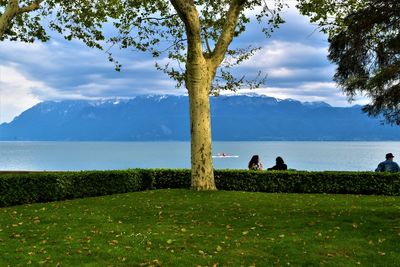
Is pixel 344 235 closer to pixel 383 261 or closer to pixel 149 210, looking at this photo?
pixel 383 261

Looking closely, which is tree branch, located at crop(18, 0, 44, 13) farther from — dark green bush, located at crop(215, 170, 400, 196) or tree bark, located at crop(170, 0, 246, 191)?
dark green bush, located at crop(215, 170, 400, 196)

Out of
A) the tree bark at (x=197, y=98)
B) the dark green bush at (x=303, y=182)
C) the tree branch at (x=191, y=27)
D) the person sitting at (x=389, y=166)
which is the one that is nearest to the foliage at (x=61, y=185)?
the tree bark at (x=197, y=98)

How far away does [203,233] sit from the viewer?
1233cm

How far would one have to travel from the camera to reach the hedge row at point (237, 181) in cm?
2181

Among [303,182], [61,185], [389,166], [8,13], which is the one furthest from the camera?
[389,166]

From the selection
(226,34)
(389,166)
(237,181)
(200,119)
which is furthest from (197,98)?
(389,166)

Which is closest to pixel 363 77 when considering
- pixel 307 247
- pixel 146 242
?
pixel 307 247

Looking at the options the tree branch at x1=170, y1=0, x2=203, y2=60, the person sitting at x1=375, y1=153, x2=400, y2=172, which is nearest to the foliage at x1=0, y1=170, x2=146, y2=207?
the tree branch at x1=170, y1=0, x2=203, y2=60

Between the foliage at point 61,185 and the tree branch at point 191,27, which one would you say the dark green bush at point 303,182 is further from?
the tree branch at point 191,27

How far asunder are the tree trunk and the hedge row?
3.43 m

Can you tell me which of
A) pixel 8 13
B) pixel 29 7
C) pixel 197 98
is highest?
pixel 29 7

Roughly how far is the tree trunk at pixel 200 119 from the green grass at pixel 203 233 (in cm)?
260

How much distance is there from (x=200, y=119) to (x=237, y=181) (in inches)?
195

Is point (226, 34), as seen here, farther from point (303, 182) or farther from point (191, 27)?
point (303, 182)
